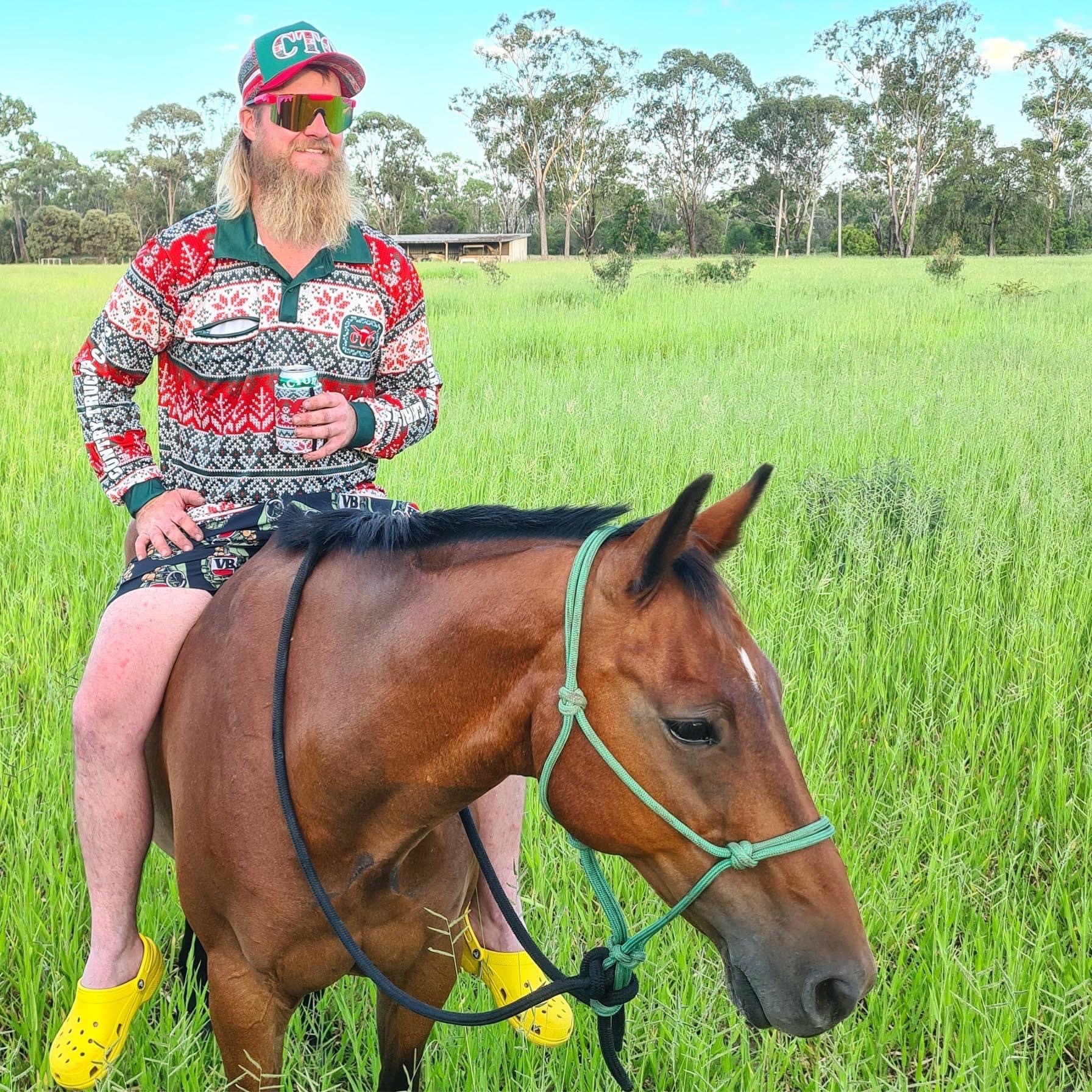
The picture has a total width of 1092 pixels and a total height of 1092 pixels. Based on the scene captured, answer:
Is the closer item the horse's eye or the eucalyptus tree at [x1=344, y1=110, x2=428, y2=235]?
the horse's eye

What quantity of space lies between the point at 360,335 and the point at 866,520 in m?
2.95

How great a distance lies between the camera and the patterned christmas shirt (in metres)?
1.95

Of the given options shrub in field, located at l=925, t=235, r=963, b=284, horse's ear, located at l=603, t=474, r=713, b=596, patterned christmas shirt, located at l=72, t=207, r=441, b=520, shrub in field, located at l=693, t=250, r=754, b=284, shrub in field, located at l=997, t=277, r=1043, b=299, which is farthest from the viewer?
shrub in field, located at l=693, t=250, r=754, b=284

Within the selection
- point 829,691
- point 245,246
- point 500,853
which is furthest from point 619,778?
point 829,691

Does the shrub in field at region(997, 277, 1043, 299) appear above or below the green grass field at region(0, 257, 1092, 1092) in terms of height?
above

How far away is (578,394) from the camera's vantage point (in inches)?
297

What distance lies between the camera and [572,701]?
1186 mm

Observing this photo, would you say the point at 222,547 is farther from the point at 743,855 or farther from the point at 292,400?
the point at 743,855

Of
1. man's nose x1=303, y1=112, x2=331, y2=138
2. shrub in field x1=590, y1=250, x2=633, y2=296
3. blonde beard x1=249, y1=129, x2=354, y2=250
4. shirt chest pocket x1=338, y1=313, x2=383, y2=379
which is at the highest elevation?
shrub in field x1=590, y1=250, x2=633, y2=296

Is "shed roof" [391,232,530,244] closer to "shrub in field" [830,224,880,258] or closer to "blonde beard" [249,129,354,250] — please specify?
"shrub in field" [830,224,880,258]

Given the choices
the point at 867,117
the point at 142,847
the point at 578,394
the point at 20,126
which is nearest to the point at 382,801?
the point at 142,847

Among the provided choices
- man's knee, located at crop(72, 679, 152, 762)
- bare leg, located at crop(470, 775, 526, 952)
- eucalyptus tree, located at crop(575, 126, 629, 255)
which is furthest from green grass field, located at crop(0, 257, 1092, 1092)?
eucalyptus tree, located at crop(575, 126, 629, 255)

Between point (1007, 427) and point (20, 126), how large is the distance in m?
68.7

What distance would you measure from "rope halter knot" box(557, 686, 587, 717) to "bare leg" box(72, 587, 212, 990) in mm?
937
